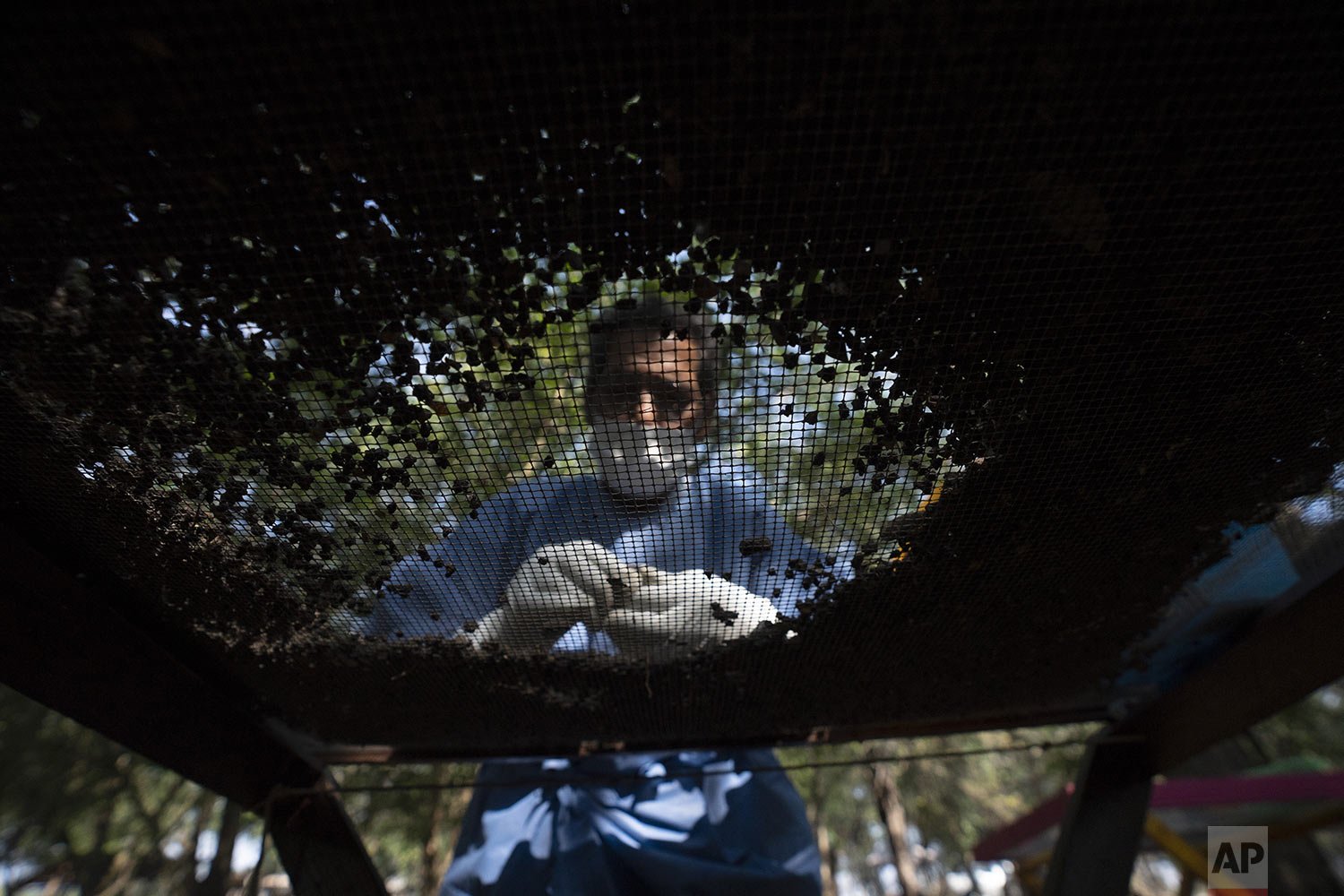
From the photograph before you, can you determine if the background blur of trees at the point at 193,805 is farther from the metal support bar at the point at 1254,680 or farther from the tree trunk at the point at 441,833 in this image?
the metal support bar at the point at 1254,680

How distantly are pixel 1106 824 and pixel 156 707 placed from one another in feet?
8.22

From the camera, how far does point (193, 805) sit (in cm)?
901

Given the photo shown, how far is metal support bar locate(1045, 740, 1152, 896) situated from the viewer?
2219 mm

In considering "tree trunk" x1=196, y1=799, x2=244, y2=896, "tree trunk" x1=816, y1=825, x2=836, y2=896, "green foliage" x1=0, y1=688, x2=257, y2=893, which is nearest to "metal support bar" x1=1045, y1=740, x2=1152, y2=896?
"tree trunk" x1=196, y1=799, x2=244, y2=896

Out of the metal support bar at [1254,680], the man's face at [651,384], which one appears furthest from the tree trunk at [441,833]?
the man's face at [651,384]

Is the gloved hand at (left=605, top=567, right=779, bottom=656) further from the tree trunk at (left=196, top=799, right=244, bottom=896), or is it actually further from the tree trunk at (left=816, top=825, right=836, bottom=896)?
the tree trunk at (left=816, top=825, right=836, bottom=896)

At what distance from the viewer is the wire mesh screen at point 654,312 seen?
81 cm

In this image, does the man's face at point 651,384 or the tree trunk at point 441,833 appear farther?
the tree trunk at point 441,833

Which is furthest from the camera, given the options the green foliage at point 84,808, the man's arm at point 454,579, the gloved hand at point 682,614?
the green foliage at point 84,808

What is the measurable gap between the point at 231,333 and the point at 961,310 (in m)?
0.99

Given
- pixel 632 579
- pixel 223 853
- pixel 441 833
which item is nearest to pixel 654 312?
pixel 632 579

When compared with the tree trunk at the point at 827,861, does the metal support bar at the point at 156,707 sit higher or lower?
lower

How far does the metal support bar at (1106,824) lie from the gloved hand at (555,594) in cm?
163

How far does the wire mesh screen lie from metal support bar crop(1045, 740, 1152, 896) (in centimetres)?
90
